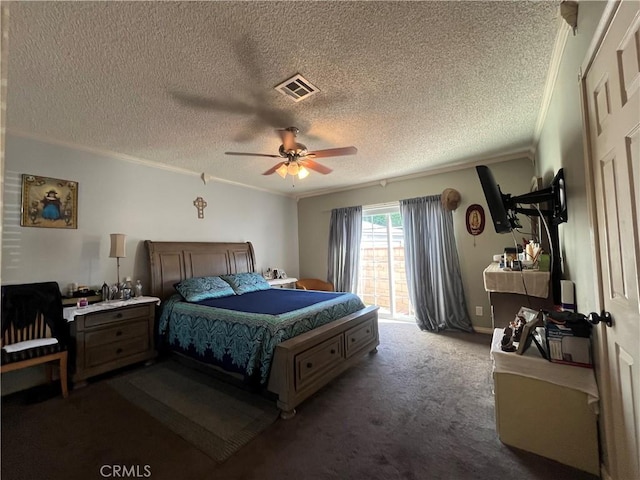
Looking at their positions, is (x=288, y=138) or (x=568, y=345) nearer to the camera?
(x=568, y=345)

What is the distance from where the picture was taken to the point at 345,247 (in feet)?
17.1

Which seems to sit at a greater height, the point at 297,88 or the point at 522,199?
the point at 297,88

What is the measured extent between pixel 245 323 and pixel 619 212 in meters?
2.46

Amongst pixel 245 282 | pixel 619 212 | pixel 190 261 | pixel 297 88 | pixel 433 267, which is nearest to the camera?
pixel 619 212

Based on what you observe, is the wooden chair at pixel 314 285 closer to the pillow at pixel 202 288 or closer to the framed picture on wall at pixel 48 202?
→ the pillow at pixel 202 288

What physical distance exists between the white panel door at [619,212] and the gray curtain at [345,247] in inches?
146

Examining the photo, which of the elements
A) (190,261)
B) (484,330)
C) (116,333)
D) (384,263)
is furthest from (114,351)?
(484,330)

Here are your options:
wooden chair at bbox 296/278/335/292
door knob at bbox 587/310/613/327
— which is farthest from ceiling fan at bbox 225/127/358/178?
wooden chair at bbox 296/278/335/292

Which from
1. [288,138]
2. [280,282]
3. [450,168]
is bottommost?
[280,282]

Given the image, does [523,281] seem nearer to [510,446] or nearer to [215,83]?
[510,446]

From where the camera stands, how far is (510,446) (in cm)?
186

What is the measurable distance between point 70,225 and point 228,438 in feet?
8.96

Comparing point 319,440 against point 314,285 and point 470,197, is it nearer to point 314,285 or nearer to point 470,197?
point 314,285

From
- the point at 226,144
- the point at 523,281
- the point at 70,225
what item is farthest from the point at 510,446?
the point at 70,225
